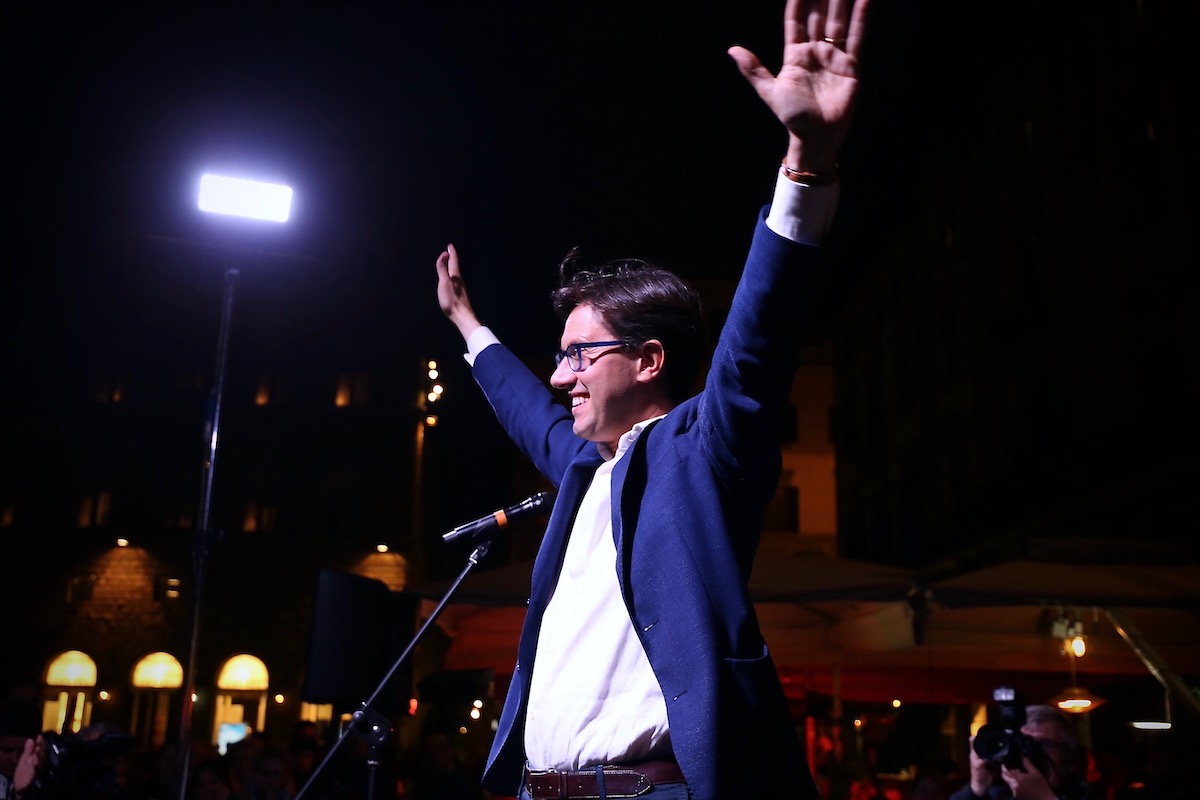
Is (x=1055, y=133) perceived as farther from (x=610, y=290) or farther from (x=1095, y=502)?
(x=610, y=290)

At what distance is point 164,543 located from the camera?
31.8 meters

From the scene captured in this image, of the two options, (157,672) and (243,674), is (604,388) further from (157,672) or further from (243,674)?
(157,672)

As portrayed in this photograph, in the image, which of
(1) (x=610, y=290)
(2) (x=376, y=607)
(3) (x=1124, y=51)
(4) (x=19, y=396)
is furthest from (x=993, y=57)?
(4) (x=19, y=396)

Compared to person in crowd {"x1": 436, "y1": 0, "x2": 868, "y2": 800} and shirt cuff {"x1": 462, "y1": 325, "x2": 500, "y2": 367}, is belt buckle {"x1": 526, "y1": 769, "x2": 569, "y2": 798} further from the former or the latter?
shirt cuff {"x1": 462, "y1": 325, "x2": 500, "y2": 367}

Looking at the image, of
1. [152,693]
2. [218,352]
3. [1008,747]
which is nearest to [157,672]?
[152,693]

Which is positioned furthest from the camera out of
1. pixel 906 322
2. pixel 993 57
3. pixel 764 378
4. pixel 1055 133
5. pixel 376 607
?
pixel 906 322

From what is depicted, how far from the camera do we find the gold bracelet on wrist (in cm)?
189

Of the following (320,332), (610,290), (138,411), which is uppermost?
(320,332)

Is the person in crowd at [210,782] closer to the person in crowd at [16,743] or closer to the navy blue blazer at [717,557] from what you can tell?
the person in crowd at [16,743]

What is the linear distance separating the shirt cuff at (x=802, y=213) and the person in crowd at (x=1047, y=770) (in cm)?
254

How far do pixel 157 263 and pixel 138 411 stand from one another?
171 inches

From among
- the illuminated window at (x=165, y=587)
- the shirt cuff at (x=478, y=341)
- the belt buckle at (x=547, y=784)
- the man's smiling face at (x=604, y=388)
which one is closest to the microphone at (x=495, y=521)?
the shirt cuff at (x=478, y=341)

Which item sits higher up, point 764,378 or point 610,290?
point 610,290

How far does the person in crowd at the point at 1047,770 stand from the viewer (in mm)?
3855
